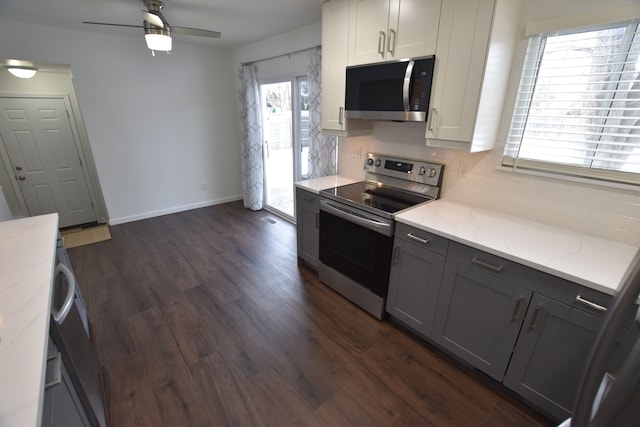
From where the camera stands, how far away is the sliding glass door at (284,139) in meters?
3.81

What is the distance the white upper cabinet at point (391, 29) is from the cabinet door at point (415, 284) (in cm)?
134

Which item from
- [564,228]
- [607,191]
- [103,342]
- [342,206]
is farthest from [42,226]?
[607,191]

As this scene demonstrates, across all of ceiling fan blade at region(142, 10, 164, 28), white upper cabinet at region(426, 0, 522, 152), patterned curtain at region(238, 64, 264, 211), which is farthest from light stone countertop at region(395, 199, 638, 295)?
patterned curtain at region(238, 64, 264, 211)

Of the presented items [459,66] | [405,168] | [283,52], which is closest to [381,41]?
[459,66]

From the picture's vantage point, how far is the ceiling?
2.51 metres

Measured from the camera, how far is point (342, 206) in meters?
2.37

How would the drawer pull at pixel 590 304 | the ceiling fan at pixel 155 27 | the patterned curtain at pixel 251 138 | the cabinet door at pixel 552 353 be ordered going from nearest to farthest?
the drawer pull at pixel 590 304 → the cabinet door at pixel 552 353 → the ceiling fan at pixel 155 27 → the patterned curtain at pixel 251 138

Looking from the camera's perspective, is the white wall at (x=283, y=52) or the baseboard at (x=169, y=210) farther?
the baseboard at (x=169, y=210)

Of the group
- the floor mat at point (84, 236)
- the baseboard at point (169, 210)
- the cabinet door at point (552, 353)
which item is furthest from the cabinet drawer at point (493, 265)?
the baseboard at point (169, 210)

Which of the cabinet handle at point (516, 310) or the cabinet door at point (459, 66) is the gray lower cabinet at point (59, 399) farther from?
the cabinet door at point (459, 66)

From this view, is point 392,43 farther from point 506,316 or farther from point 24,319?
point 24,319

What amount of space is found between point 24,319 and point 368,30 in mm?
2526

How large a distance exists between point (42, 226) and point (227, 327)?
4.60 feet

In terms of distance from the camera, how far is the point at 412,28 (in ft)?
6.30
